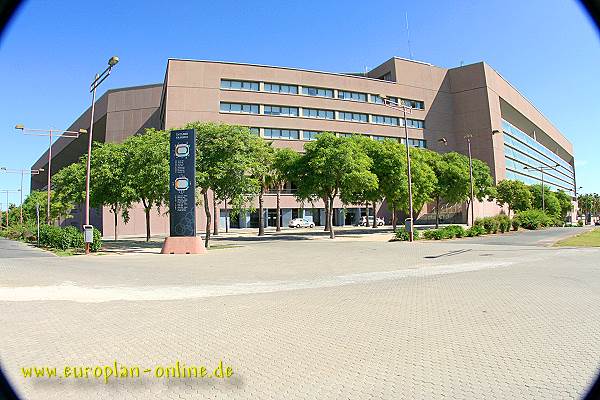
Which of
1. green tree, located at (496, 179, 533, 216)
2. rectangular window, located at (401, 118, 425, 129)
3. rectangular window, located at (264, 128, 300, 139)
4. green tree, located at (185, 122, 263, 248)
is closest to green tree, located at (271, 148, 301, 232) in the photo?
green tree, located at (185, 122, 263, 248)

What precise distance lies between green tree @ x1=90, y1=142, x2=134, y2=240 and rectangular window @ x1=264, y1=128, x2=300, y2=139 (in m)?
35.6

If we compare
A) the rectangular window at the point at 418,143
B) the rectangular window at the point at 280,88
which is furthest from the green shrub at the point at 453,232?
the rectangular window at the point at 418,143

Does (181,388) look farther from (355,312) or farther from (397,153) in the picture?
(397,153)

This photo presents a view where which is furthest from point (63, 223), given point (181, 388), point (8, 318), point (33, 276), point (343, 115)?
point (181, 388)

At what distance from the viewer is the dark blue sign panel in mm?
23391

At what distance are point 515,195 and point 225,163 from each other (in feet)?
204

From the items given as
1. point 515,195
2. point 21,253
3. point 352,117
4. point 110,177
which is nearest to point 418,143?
point 352,117

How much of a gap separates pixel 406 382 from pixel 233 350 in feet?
7.74

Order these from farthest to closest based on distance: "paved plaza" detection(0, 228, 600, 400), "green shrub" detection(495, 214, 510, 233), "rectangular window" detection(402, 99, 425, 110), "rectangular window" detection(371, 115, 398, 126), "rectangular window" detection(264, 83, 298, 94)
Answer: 1. "rectangular window" detection(402, 99, 425, 110)
2. "rectangular window" detection(371, 115, 398, 126)
3. "rectangular window" detection(264, 83, 298, 94)
4. "green shrub" detection(495, 214, 510, 233)
5. "paved plaza" detection(0, 228, 600, 400)

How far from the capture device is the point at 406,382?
4273mm

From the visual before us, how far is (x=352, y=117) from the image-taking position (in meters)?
73.9

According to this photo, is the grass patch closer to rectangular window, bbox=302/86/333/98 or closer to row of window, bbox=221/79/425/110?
row of window, bbox=221/79/425/110

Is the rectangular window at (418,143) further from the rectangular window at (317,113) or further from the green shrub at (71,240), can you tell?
the green shrub at (71,240)

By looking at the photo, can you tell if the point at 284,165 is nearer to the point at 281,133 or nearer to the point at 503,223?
the point at 503,223
